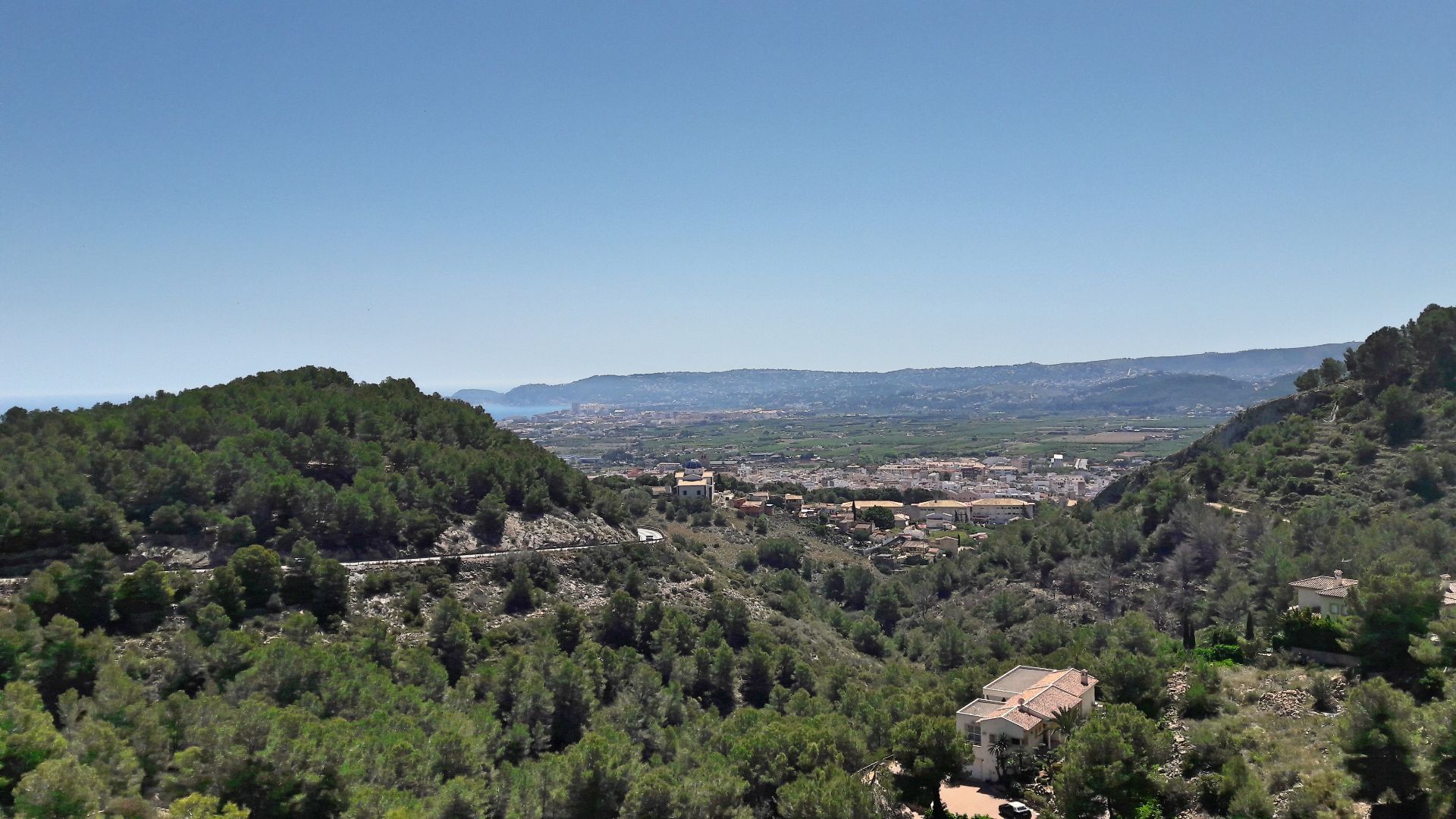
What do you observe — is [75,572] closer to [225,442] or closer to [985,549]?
[225,442]

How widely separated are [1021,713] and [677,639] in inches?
639

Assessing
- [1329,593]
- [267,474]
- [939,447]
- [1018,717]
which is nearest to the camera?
[1018,717]

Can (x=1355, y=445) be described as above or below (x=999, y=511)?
above

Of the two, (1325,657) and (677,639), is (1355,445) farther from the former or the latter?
(677,639)

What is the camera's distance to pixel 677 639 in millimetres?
34875

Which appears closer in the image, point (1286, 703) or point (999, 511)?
point (1286, 703)

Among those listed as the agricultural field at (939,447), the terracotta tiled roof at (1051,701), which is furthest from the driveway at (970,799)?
the agricultural field at (939,447)

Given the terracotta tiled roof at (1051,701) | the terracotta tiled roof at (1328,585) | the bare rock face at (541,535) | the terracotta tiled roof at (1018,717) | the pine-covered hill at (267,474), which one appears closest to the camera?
the terracotta tiled roof at (1018,717)

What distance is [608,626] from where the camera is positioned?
36.1m

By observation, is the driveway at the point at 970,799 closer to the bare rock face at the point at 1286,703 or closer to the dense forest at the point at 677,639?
the dense forest at the point at 677,639

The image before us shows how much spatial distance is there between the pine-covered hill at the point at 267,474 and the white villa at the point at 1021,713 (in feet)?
88.0

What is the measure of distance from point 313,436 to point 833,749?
111ft

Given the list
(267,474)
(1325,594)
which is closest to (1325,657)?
(1325,594)

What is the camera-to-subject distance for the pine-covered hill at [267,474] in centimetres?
3369
